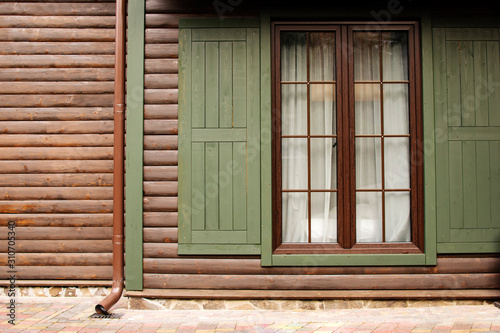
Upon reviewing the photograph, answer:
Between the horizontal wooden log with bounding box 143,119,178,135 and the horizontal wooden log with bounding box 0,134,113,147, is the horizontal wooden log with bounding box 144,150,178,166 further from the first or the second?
the horizontal wooden log with bounding box 0,134,113,147

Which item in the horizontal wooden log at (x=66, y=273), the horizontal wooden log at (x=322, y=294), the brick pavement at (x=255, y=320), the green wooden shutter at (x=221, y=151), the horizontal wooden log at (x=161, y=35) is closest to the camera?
the brick pavement at (x=255, y=320)

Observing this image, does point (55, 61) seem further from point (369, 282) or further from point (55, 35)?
point (369, 282)

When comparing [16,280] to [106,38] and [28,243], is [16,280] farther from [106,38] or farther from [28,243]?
[106,38]

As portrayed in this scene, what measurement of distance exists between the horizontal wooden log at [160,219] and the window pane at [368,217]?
1.93 meters

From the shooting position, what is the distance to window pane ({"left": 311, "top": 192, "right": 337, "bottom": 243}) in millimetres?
4336

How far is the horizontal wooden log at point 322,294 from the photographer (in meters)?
4.12

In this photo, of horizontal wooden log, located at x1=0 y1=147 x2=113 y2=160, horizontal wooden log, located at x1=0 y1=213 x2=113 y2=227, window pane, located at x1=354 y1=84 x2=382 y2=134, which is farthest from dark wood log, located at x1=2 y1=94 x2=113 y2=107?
window pane, located at x1=354 y1=84 x2=382 y2=134

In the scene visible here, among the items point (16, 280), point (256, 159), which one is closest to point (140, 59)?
point (256, 159)

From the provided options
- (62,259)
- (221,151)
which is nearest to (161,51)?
(221,151)

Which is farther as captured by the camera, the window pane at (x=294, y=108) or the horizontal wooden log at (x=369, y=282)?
the window pane at (x=294, y=108)

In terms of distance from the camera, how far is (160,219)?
427cm

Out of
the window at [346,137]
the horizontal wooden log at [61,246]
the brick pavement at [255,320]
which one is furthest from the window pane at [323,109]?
the horizontal wooden log at [61,246]

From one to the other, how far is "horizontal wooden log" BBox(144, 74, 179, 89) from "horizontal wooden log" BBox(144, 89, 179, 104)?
0.04 meters

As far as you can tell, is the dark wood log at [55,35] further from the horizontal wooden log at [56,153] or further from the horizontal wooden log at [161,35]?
the horizontal wooden log at [56,153]
